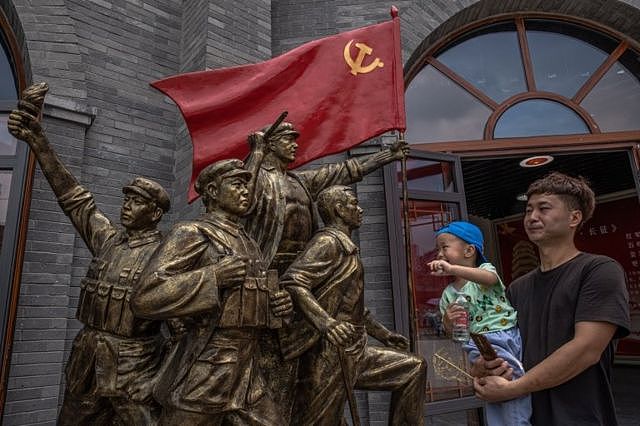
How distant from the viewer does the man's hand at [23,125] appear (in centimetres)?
214

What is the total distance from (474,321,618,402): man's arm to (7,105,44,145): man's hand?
2496 mm

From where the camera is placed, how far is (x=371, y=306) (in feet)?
13.5

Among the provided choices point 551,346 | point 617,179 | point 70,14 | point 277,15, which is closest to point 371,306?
point 551,346

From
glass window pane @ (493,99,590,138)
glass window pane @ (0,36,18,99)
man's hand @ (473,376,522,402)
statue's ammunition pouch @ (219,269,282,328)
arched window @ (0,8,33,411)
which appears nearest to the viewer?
man's hand @ (473,376,522,402)

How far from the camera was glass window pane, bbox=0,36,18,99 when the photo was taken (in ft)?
13.3

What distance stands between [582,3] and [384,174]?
342 cm

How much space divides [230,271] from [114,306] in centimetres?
74

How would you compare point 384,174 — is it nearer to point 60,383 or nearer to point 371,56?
A: point 371,56

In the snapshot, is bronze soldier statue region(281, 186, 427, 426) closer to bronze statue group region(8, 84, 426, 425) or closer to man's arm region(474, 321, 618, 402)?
bronze statue group region(8, 84, 426, 425)

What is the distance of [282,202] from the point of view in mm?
2330

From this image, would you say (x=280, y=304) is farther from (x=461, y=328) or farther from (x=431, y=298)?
(x=431, y=298)

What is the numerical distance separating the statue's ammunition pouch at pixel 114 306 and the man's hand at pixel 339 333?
96cm

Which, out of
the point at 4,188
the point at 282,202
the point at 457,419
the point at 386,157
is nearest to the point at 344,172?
the point at 386,157

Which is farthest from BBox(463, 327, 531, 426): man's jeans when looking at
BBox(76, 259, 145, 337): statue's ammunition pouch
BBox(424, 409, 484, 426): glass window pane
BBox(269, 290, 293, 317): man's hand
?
BBox(424, 409, 484, 426): glass window pane
